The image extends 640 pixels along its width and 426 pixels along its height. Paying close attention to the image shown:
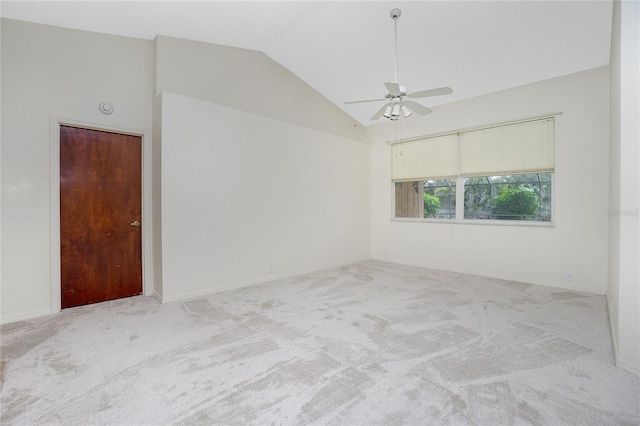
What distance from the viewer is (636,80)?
2061mm

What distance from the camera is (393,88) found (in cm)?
285

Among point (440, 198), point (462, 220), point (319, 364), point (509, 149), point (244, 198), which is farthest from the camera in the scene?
point (440, 198)

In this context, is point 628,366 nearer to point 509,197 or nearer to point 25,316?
point 509,197

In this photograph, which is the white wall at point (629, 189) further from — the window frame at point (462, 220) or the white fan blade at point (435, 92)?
the window frame at point (462, 220)

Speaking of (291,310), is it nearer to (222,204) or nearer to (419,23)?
(222,204)

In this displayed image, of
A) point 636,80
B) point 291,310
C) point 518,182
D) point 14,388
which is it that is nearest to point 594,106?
point 518,182

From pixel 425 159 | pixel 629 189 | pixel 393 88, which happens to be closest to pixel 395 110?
pixel 393 88

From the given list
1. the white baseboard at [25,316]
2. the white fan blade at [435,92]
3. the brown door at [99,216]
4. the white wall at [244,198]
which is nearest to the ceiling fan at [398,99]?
the white fan blade at [435,92]

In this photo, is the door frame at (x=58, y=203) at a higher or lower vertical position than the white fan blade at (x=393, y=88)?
lower

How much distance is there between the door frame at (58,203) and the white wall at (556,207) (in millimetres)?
4695

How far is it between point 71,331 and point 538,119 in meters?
6.49

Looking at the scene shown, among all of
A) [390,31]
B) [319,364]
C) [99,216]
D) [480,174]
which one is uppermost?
[390,31]

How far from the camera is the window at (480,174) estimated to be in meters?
4.49

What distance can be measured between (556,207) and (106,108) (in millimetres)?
6282
